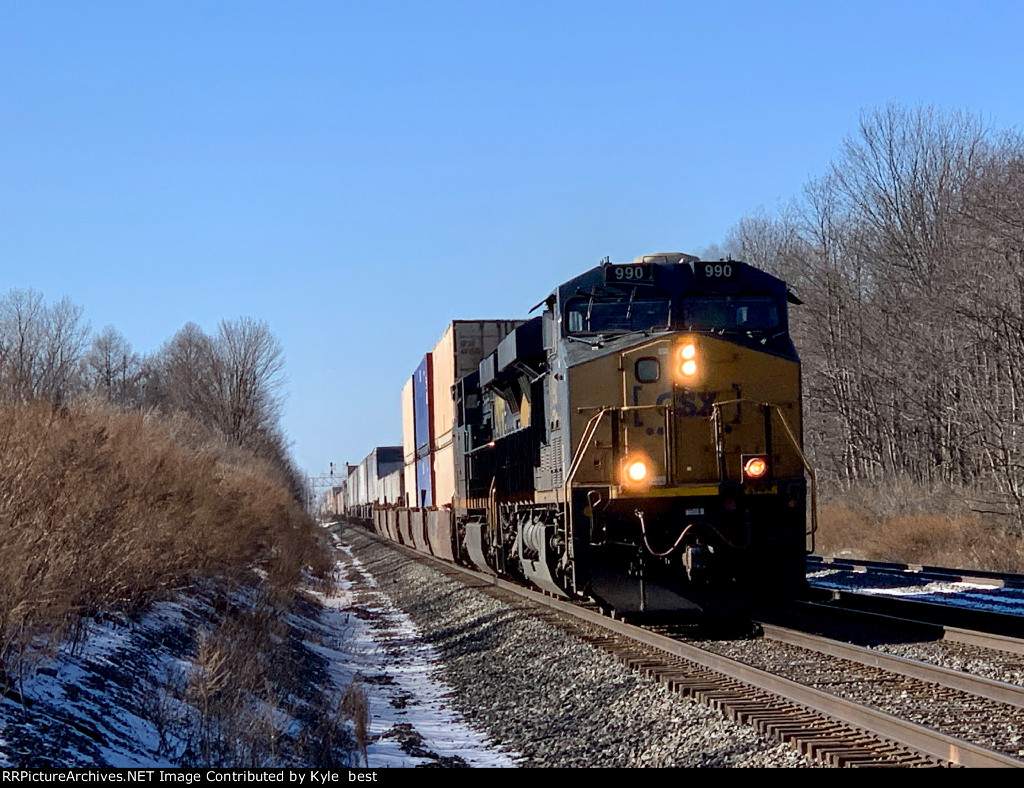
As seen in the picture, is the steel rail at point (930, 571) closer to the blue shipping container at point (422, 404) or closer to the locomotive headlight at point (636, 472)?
the locomotive headlight at point (636, 472)

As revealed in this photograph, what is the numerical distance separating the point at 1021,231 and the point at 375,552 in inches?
1011

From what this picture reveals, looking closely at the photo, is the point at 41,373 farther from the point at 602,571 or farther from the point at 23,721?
the point at 23,721

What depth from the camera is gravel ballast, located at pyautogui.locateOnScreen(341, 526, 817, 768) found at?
23.5 ft

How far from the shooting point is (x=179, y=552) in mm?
13266

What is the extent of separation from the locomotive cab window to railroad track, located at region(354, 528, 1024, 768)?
2582 millimetres

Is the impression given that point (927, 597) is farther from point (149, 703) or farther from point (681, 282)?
point (149, 703)

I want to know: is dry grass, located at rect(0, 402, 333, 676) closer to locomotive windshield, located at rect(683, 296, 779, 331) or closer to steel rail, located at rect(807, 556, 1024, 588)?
locomotive windshield, located at rect(683, 296, 779, 331)

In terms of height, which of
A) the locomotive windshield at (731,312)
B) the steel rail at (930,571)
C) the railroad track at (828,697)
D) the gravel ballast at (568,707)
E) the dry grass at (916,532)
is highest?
the locomotive windshield at (731,312)

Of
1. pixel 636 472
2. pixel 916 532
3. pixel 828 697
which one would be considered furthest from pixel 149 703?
pixel 916 532

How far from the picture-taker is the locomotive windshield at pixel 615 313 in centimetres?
1185

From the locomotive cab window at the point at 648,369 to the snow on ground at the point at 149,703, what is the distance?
12.4 ft

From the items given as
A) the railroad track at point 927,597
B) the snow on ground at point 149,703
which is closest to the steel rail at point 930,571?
the railroad track at point 927,597

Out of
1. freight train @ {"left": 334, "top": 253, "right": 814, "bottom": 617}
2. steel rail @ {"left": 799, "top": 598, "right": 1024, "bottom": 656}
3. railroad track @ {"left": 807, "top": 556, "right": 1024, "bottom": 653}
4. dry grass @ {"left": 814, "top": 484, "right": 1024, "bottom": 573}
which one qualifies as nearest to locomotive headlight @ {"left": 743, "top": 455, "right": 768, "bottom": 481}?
freight train @ {"left": 334, "top": 253, "right": 814, "bottom": 617}

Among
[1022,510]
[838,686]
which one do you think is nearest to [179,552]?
[838,686]
